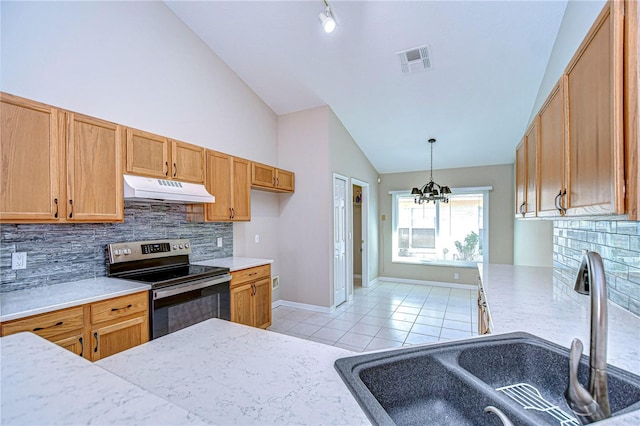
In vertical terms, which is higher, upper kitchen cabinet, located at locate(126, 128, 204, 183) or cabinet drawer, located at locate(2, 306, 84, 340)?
upper kitchen cabinet, located at locate(126, 128, 204, 183)

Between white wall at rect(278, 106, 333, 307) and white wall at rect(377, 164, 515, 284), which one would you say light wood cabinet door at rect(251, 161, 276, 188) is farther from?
white wall at rect(377, 164, 515, 284)

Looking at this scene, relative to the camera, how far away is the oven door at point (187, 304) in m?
2.24

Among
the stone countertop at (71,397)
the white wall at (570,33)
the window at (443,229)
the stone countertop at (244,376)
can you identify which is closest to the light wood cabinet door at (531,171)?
the white wall at (570,33)

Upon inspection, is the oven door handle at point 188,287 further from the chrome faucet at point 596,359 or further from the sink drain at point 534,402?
the chrome faucet at point 596,359

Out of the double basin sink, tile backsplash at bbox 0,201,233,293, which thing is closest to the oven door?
tile backsplash at bbox 0,201,233,293

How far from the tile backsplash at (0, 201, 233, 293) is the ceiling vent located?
3089 mm

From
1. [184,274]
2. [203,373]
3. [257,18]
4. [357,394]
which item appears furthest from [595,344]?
[257,18]

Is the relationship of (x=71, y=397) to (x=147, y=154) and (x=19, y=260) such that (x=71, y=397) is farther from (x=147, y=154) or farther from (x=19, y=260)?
(x=147, y=154)

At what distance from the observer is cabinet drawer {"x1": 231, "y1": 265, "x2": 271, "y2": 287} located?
3.09 meters

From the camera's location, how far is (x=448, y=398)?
38.9 inches

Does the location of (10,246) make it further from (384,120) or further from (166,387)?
(384,120)

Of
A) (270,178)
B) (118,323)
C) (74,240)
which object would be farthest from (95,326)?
(270,178)

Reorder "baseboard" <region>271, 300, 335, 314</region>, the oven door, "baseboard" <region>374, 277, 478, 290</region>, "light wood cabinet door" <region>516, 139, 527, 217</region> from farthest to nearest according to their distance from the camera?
"baseboard" <region>374, 277, 478, 290</region>, "baseboard" <region>271, 300, 335, 314</region>, "light wood cabinet door" <region>516, 139, 527, 217</region>, the oven door

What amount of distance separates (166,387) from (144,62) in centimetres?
320
